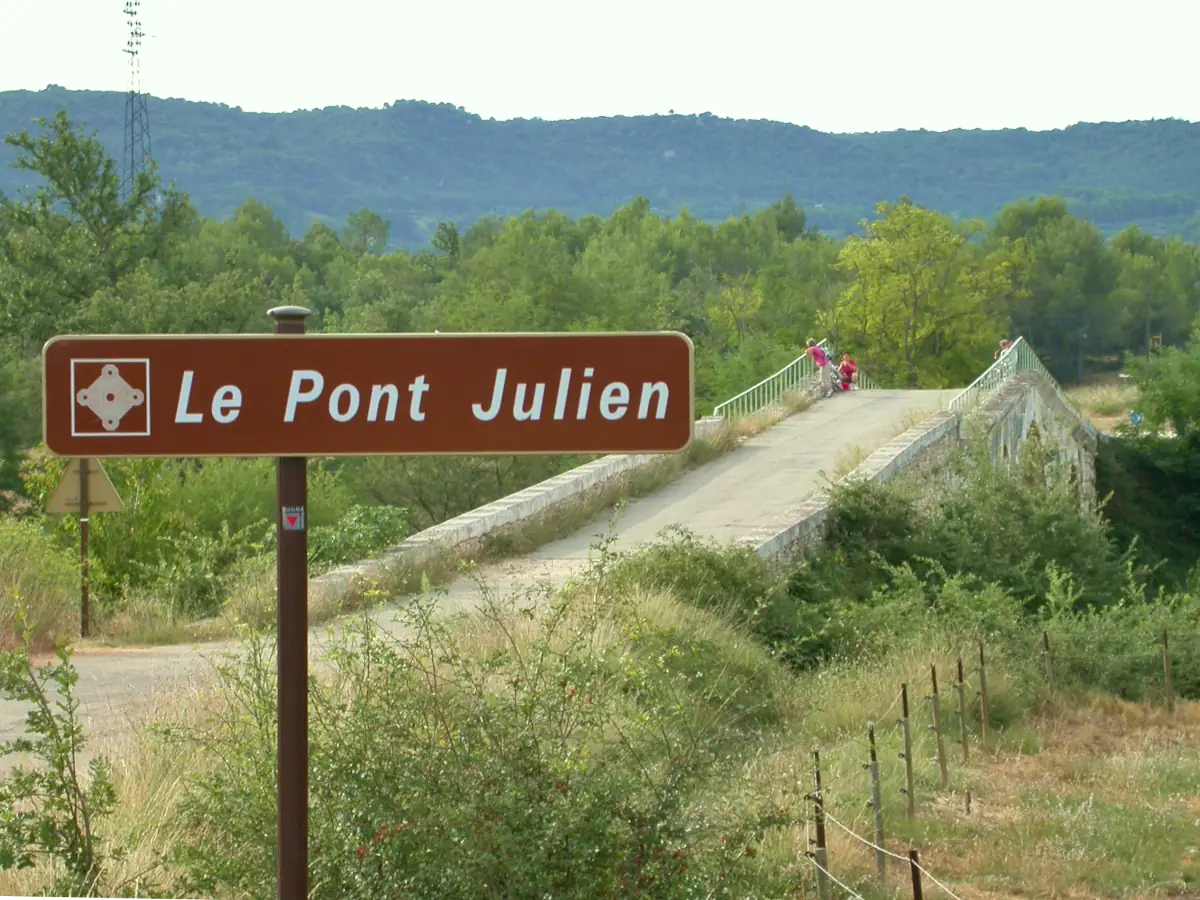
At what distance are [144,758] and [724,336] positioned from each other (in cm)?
5412

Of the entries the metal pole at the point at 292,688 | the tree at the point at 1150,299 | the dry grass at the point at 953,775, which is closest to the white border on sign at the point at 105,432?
the metal pole at the point at 292,688

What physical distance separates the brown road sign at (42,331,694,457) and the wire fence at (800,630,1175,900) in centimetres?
220

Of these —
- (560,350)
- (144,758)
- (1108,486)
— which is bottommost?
(1108,486)

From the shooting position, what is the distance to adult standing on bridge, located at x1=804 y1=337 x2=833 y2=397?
32.7m

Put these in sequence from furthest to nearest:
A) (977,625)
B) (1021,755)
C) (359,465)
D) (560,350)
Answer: (359,465) → (977,625) → (1021,755) → (560,350)

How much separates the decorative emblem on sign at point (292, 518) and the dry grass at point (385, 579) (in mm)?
2280

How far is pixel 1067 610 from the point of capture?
625 inches

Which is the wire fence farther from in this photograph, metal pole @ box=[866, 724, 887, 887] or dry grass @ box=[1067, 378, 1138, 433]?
dry grass @ box=[1067, 378, 1138, 433]

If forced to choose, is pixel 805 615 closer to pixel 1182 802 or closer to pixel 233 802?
pixel 1182 802

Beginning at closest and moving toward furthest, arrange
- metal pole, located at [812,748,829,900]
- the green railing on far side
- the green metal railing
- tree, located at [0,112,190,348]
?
metal pole, located at [812,748,829,900], the green railing on far side, the green metal railing, tree, located at [0,112,190,348]

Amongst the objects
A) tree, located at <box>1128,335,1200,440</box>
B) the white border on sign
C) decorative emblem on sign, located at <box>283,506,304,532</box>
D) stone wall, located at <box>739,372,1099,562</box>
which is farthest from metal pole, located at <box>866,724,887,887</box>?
tree, located at <box>1128,335,1200,440</box>

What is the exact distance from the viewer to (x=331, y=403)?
356cm

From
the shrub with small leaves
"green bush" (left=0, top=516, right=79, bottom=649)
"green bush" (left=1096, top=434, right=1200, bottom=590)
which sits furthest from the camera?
"green bush" (left=1096, top=434, right=1200, bottom=590)

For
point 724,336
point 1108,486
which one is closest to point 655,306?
point 724,336
